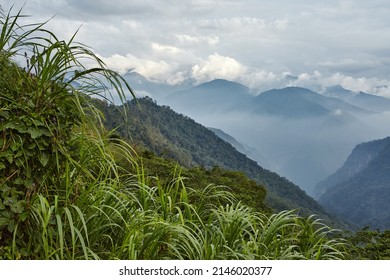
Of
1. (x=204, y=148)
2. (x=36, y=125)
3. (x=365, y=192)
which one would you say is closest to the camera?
(x=36, y=125)

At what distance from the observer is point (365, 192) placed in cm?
13638

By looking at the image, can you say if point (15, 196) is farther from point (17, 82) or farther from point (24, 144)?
point (17, 82)

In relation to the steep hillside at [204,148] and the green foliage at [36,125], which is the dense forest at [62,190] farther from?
the steep hillside at [204,148]

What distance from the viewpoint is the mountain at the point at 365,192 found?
401ft

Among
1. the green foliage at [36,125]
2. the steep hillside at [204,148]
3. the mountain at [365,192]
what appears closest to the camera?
the green foliage at [36,125]

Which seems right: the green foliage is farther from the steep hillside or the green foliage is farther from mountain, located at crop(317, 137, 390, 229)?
mountain, located at crop(317, 137, 390, 229)

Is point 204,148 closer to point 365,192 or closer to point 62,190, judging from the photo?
point 62,190

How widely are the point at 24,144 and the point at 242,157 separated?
71.9 m

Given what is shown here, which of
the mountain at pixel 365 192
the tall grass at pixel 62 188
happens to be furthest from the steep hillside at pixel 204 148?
the tall grass at pixel 62 188

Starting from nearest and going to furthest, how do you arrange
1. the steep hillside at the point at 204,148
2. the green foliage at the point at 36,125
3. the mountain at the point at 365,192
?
the green foliage at the point at 36,125 → the steep hillside at the point at 204,148 → the mountain at the point at 365,192

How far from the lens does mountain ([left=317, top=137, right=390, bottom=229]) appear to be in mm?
122125

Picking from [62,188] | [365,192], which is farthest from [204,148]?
[365,192]

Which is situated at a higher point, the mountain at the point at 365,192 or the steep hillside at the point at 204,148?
the steep hillside at the point at 204,148

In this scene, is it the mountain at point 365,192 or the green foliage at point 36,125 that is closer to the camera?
the green foliage at point 36,125
